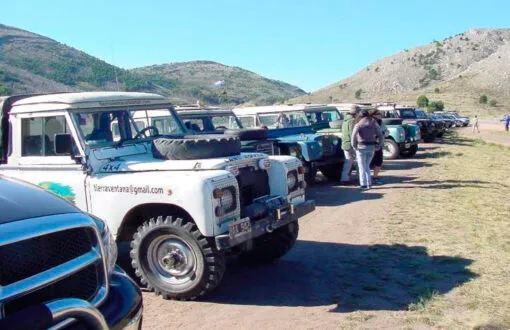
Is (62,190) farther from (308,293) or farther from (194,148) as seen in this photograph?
(308,293)

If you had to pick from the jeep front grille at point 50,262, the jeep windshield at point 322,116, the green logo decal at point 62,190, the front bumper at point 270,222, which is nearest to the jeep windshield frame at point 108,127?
the green logo decal at point 62,190

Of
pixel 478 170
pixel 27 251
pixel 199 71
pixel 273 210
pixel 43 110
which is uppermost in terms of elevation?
pixel 199 71

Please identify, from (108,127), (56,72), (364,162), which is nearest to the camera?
(108,127)

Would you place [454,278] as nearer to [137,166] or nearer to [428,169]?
[137,166]

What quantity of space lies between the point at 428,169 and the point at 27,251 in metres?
13.6

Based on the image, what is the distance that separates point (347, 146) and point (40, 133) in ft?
25.3

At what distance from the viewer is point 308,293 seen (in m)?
5.43

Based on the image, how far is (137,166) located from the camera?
5.45 m

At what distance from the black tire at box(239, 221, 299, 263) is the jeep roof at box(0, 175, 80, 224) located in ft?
10.5

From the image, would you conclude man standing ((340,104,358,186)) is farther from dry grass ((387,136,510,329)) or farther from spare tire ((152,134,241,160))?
spare tire ((152,134,241,160))

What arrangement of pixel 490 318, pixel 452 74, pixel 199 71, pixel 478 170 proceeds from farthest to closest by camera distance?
1. pixel 199 71
2. pixel 452 74
3. pixel 478 170
4. pixel 490 318

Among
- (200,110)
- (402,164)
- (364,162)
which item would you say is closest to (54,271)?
(200,110)

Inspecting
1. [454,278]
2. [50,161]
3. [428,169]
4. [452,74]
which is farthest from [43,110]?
[452,74]

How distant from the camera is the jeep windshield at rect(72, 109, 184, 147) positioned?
5824 millimetres
